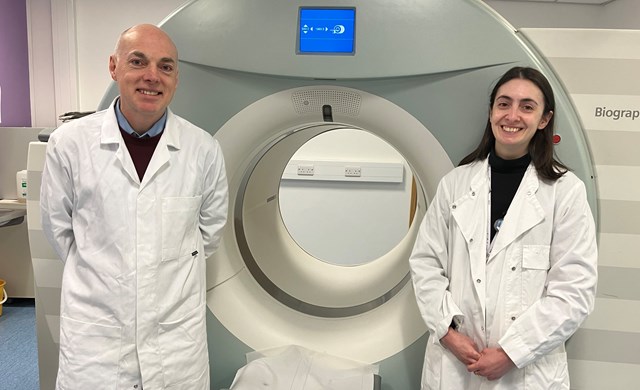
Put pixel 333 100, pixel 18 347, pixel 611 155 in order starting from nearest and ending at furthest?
pixel 611 155 < pixel 333 100 < pixel 18 347

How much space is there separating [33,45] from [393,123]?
3.14 meters

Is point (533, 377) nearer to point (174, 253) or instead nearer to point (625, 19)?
point (174, 253)

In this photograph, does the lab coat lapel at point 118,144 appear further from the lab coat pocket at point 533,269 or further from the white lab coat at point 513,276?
the lab coat pocket at point 533,269

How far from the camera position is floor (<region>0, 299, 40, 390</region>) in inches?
90.0

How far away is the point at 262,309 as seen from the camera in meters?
1.64

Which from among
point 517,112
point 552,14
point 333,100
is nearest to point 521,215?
point 517,112

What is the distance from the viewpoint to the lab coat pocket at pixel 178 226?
1.18 meters

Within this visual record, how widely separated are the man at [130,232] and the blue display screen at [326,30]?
1.12 ft

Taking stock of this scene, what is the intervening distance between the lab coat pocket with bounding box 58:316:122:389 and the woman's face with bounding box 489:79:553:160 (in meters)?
0.98

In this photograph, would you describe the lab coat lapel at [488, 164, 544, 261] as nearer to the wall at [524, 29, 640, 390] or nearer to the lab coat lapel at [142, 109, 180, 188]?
the wall at [524, 29, 640, 390]

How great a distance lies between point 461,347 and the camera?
46.1 inches

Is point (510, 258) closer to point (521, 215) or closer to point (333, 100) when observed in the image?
point (521, 215)

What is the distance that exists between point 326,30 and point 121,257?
0.75 meters

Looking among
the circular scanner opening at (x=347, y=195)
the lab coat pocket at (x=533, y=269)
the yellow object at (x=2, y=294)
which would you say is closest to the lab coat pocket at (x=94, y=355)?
the lab coat pocket at (x=533, y=269)
